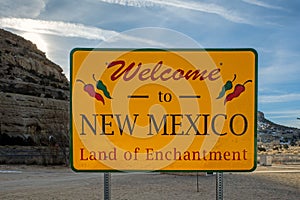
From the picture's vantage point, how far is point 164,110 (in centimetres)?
434

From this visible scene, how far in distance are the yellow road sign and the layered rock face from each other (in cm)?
2354

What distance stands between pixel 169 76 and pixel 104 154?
45.9 inches

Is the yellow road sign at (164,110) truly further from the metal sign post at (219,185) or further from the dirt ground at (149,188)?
the dirt ground at (149,188)

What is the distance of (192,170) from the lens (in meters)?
4.27

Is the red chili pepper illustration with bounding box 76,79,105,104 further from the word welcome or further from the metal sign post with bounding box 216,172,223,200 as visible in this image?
the metal sign post with bounding box 216,172,223,200

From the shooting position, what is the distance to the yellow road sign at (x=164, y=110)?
4.28m

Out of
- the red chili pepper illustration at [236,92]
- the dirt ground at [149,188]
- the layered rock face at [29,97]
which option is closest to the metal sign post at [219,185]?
the red chili pepper illustration at [236,92]

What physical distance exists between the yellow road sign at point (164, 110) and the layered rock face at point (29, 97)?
23.5 meters

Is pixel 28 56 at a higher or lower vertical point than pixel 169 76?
higher

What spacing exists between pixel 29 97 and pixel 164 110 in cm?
5141

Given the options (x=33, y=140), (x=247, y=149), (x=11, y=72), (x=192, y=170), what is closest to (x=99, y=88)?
(x=192, y=170)

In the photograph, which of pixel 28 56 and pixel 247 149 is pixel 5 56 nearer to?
pixel 28 56

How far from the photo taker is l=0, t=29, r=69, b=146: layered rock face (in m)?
39.2

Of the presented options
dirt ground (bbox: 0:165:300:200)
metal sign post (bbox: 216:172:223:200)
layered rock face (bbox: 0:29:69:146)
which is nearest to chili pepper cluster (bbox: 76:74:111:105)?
metal sign post (bbox: 216:172:223:200)
